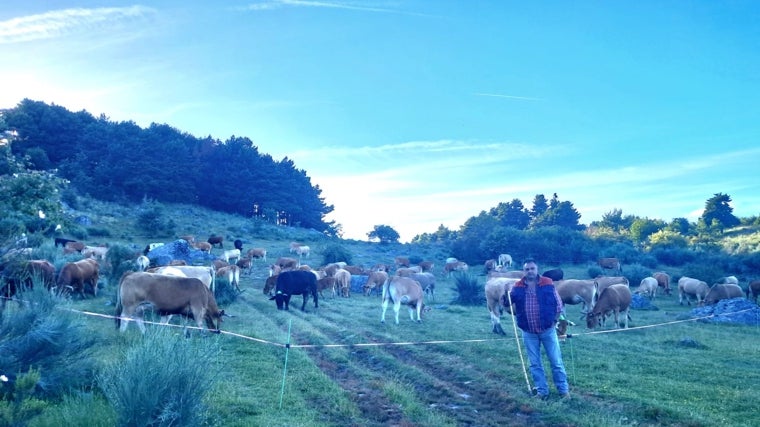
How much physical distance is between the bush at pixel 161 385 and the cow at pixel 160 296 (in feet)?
19.5

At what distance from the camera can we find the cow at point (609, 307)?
58.5 ft

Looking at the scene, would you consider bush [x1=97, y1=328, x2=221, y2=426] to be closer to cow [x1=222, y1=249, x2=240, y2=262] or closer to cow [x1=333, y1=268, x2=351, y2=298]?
cow [x1=333, y1=268, x2=351, y2=298]

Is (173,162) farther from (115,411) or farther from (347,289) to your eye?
(115,411)

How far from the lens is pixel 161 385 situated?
18.2ft

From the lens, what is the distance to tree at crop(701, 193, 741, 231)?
223 feet

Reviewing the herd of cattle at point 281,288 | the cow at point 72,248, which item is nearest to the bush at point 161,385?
the herd of cattle at point 281,288

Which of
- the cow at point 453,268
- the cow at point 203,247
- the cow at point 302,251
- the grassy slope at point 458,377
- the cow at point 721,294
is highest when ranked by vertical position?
the cow at point 203,247

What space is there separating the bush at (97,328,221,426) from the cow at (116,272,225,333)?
234 inches

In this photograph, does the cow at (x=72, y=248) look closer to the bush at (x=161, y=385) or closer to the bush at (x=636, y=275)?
the bush at (x=161, y=385)

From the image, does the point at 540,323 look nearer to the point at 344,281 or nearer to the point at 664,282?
the point at 344,281

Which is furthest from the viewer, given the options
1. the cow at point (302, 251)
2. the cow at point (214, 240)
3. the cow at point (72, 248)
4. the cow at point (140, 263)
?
the cow at point (302, 251)

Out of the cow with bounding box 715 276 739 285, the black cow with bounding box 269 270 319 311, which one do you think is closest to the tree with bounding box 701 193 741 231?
the cow with bounding box 715 276 739 285

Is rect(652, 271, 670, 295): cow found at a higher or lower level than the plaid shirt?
lower

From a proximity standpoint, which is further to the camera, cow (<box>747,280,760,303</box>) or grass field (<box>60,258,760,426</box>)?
cow (<box>747,280,760,303</box>)
